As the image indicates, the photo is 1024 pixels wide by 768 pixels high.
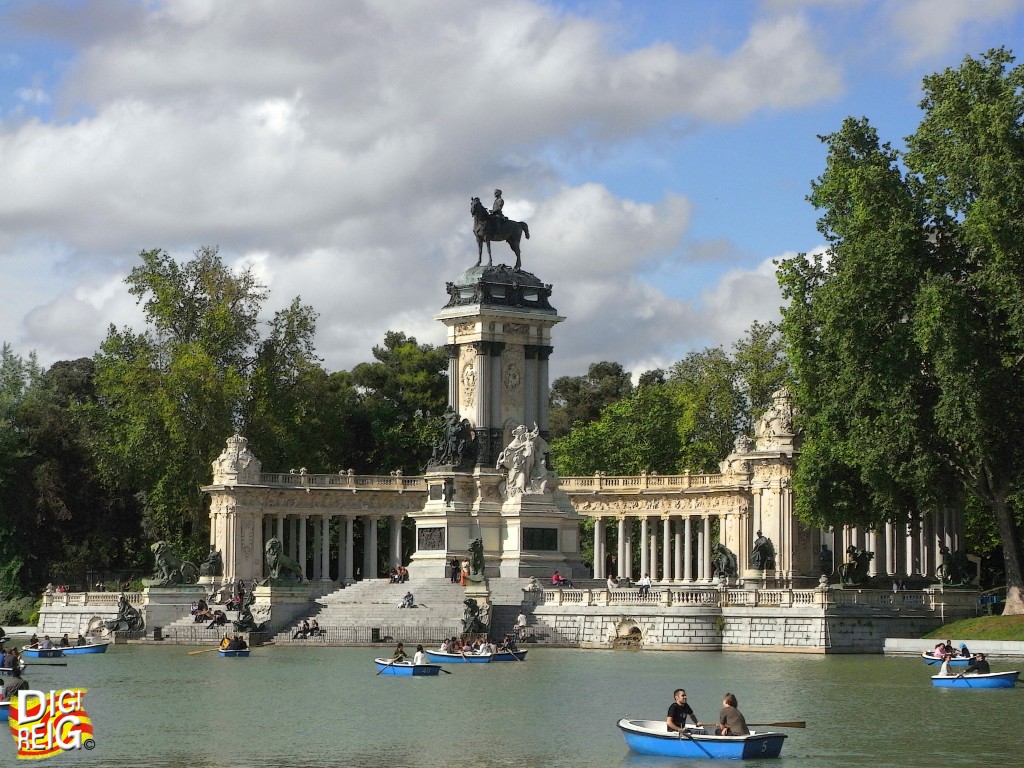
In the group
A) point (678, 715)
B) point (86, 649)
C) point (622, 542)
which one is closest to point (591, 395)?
point (622, 542)

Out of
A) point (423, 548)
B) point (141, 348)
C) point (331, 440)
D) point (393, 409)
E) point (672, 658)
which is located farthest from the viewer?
point (393, 409)

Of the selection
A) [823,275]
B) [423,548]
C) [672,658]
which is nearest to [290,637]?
[423,548]

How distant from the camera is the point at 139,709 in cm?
4322

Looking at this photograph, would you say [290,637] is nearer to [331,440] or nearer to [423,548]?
[423,548]

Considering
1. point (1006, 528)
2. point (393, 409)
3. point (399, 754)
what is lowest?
point (399, 754)

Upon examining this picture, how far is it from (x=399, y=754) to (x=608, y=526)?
6795 centimetres

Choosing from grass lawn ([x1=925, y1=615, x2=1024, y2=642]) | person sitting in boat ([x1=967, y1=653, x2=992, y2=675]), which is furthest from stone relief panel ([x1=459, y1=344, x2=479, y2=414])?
person sitting in boat ([x1=967, y1=653, x2=992, y2=675])

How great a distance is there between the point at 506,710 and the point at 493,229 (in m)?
38.8

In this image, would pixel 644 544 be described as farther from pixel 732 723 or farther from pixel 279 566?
pixel 732 723

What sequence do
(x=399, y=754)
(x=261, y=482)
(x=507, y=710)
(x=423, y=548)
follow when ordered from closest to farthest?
(x=399, y=754)
(x=507, y=710)
(x=423, y=548)
(x=261, y=482)

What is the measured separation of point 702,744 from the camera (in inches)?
1335

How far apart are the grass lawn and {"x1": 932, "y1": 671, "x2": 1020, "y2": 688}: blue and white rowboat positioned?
30.7 feet

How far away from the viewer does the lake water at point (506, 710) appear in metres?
35.2

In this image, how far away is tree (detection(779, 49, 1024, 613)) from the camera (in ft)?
194
